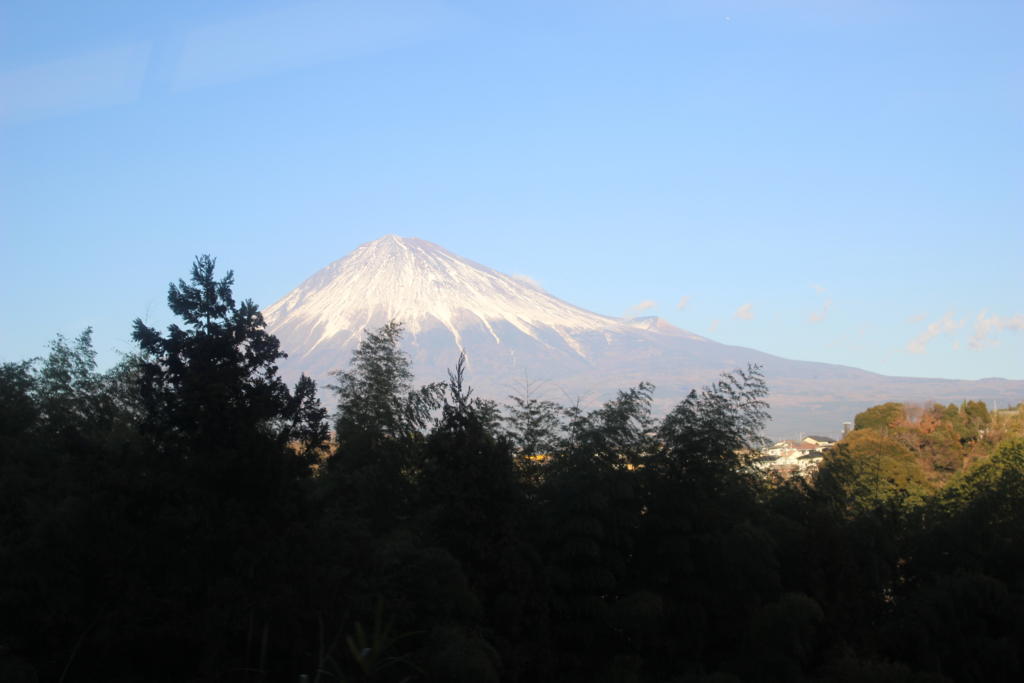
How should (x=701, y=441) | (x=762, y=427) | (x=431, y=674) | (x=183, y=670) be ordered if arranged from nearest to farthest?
(x=431, y=674) < (x=183, y=670) < (x=701, y=441) < (x=762, y=427)

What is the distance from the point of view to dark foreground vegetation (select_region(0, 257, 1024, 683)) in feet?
47.0

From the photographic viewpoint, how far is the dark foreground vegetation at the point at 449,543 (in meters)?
14.3

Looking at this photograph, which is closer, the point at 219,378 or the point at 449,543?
the point at 219,378

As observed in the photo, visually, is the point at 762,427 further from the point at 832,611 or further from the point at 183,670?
the point at 183,670

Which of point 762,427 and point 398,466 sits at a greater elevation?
point 762,427

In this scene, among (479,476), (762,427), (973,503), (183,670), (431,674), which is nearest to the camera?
(431,674)

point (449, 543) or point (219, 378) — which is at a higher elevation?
point (219, 378)

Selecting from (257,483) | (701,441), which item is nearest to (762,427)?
(701,441)

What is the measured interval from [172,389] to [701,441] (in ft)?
32.4

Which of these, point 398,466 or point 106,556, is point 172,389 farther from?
point 398,466

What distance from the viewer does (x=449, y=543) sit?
17344 mm

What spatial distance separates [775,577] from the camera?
61.8 ft

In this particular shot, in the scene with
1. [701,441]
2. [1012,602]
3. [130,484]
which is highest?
[701,441]

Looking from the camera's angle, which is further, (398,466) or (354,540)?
(398,466)
